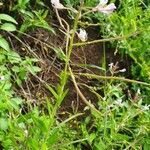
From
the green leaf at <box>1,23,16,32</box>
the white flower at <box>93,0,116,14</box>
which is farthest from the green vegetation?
the white flower at <box>93,0,116,14</box>

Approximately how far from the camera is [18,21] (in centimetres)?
268

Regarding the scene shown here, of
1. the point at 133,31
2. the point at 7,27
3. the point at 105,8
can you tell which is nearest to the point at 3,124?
the point at 7,27

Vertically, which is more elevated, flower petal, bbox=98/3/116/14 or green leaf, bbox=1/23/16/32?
flower petal, bbox=98/3/116/14

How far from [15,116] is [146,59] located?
1155 millimetres

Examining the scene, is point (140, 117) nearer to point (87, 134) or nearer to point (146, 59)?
point (87, 134)

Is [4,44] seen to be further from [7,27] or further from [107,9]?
[107,9]

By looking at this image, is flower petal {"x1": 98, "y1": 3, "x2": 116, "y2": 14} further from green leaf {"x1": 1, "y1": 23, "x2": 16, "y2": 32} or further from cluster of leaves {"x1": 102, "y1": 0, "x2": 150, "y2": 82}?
cluster of leaves {"x1": 102, "y1": 0, "x2": 150, "y2": 82}

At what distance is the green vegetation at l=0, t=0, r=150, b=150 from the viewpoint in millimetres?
2043

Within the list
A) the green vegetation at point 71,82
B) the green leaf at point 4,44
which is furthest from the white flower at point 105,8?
the green leaf at point 4,44

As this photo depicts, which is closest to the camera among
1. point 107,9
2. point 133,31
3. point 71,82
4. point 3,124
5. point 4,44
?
point 107,9

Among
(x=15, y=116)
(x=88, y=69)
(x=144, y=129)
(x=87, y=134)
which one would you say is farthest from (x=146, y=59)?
(x=15, y=116)

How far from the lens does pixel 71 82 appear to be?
8.66ft

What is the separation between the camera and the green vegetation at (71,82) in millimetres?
2043

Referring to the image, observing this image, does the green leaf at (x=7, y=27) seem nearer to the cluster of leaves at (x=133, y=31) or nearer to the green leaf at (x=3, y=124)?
the green leaf at (x=3, y=124)
